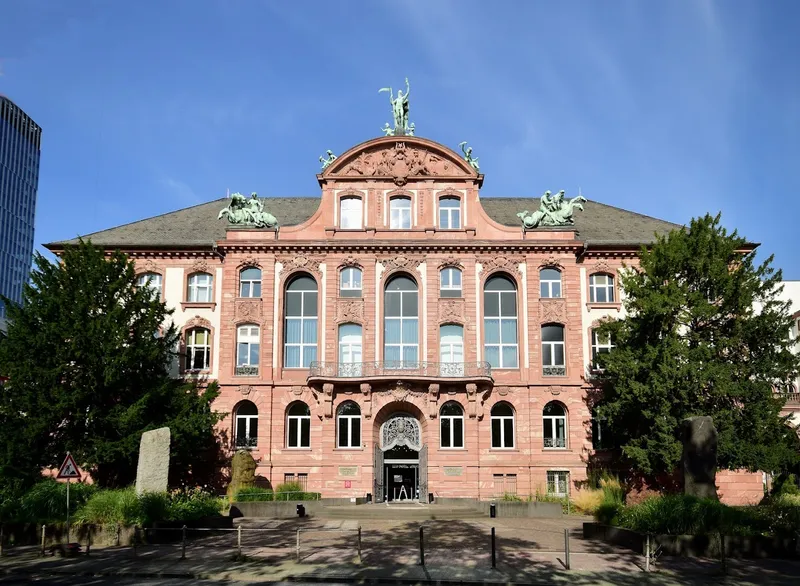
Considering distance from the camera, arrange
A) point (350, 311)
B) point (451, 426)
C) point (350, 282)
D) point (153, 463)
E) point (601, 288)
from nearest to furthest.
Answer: point (153, 463), point (451, 426), point (350, 311), point (350, 282), point (601, 288)

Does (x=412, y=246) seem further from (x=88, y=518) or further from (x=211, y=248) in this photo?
(x=88, y=518)

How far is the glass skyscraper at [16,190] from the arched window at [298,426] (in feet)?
307

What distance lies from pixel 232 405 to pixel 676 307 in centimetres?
2106

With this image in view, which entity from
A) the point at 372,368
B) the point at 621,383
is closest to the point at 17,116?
the point at 372,368

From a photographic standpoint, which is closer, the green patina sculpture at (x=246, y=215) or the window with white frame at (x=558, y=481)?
the window with white frame at (x=558, y=481)

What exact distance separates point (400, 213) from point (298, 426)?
39.4 feet

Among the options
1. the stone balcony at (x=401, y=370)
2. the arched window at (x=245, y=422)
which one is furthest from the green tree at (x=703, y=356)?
the arched window at (x=245, y=422)

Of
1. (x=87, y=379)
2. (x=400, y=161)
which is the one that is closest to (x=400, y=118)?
(x=400, y=161)

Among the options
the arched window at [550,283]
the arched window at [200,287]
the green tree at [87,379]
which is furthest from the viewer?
the arched window at [200,287]

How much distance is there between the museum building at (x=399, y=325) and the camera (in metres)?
37.6

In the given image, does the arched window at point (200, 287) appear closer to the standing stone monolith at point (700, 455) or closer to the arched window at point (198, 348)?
the arched window at point (198, 348)

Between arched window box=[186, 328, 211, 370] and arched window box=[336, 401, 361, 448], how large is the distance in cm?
725

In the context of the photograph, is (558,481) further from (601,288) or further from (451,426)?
(601,288)

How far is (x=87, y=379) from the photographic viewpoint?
3206cm
